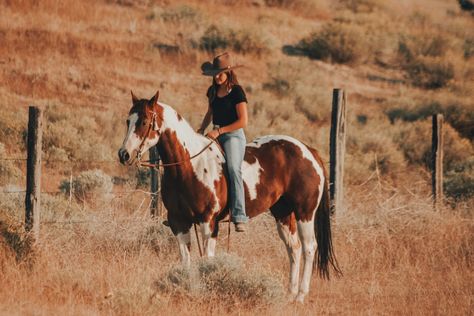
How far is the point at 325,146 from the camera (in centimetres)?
1894

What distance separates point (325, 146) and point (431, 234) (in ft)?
27.0

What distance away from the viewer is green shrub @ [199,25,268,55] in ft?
86.1

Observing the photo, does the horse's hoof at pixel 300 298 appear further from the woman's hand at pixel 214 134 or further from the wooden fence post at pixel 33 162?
the wooden fence post at pixel 33 162

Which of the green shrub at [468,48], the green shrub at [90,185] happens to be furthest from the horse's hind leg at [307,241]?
the green shrub at [468,48]

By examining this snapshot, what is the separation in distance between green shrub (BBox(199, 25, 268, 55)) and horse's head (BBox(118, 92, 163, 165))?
1891cm

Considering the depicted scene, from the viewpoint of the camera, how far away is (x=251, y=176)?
8.32 m

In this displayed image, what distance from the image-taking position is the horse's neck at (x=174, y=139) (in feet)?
Answer: 25.2

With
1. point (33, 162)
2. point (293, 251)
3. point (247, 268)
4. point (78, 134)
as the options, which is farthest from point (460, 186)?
point (33, 162)

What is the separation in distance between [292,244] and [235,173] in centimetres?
128

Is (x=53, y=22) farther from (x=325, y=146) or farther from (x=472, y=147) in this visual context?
(x=472, y=147)

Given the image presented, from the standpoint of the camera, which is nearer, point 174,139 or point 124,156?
point 124,156

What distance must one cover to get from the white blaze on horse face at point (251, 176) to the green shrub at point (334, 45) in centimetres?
1968

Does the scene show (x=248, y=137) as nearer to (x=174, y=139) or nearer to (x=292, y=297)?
(x=292, y=297)

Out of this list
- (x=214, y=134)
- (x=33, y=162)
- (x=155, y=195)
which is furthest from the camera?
(x=155, y=195)
